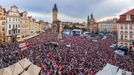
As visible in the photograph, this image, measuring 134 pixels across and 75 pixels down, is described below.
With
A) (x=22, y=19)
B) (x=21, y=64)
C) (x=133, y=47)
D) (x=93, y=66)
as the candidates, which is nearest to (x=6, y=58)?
(x=93, y=66)

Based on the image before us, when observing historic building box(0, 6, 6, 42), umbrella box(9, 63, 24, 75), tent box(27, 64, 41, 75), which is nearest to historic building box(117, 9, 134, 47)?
historic building box(0, 6, 6, 42)

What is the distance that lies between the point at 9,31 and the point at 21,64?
65.0 meters

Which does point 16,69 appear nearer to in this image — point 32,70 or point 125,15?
point 32,70

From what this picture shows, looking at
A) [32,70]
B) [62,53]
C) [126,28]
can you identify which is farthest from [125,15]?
[32,70]

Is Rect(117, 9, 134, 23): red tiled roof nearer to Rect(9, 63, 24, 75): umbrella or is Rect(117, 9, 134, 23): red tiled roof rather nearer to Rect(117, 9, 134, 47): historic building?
Rect(117, 9, 134, 47): historic building

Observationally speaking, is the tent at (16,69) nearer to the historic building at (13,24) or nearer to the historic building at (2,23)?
the historic building at (2,23)

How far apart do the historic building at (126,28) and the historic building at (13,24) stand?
33.1 m

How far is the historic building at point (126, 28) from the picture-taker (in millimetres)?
59062

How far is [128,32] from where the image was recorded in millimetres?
60125

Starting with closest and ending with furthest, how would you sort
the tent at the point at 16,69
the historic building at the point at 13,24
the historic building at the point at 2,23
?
the tent at the point at 16,69, the historic building at the point at 2,23, the historic building at the point at 13,24

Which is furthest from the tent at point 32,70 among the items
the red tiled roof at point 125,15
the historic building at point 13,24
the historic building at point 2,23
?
the historic building at point 13,24

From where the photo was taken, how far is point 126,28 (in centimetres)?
6041

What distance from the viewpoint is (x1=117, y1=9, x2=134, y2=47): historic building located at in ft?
194

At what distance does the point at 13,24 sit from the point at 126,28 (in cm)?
3824
